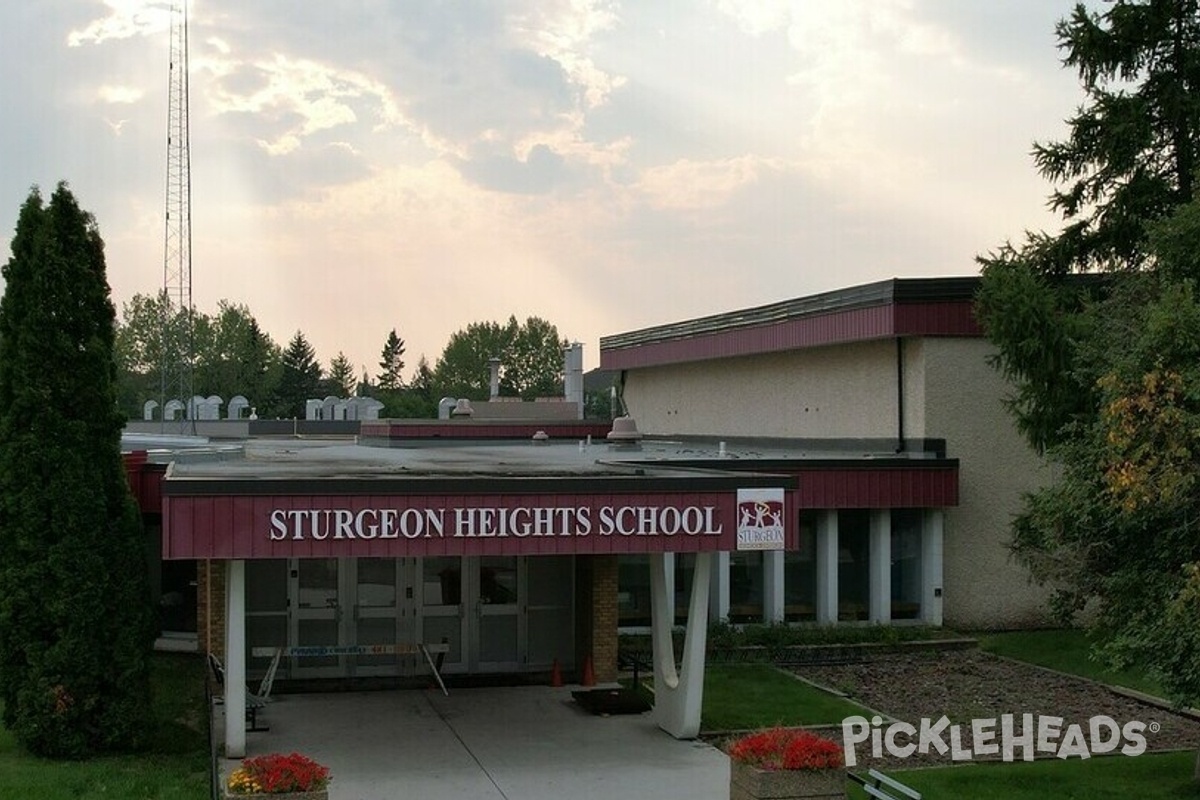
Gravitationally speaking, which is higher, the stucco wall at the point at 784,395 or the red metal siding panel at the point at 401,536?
the stucco wall at the point at 784,395

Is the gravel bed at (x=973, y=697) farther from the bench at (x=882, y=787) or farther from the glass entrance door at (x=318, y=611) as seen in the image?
the glass entrance door at (x=318, y=611)

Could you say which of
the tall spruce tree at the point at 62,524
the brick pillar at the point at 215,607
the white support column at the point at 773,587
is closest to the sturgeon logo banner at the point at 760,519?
the tall spruce tree at the point at 62,524

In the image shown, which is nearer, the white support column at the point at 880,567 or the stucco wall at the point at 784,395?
the white support column at the point at 880,567

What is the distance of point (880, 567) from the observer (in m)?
26.5

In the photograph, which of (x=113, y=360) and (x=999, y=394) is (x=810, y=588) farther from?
(x=113, y=360)

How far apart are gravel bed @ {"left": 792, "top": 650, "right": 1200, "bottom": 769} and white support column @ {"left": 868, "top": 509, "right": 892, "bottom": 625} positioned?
1.64 meters

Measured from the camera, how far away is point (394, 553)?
51.7 feet

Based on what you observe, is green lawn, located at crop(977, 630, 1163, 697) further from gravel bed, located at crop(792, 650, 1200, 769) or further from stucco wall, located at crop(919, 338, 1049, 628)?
stucco wall, located at crop(919, 338, 1049, 628)

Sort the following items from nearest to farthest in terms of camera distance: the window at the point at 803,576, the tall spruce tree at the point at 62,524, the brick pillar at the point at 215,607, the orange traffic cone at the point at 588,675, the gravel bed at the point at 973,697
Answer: the tall spruce tree at the point at 62,524
the gravel bed at the point at 973,697
the brick pillar at the point at 215,607
the orange traffic cone at the point at 588,675
the window at the point at 803,576

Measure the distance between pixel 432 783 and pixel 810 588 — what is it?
41.1ft

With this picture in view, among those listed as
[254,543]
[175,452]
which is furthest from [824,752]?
[175,452]

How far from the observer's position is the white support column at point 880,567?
26500 mm

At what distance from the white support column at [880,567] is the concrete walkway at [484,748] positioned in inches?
310

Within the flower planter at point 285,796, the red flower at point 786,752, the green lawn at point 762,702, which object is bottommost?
the green lawn at point 762,702
